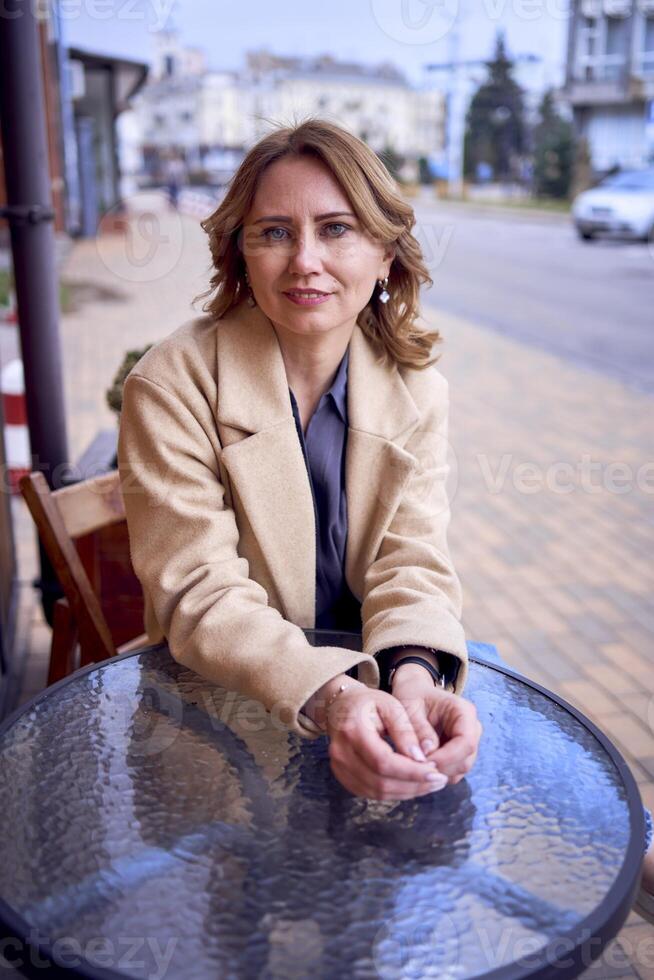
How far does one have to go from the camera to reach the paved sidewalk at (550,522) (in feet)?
10.3

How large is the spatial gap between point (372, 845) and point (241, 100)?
250 ft

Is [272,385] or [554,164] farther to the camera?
[554,164]

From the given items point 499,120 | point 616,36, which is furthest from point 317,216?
point 499,120

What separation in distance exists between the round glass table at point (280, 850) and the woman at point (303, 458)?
0.34 feet

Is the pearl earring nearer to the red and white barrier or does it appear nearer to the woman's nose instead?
the woman's nose

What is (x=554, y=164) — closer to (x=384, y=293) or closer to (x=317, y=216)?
(x=384, y=293)

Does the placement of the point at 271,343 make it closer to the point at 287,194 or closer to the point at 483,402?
the point at 287,194

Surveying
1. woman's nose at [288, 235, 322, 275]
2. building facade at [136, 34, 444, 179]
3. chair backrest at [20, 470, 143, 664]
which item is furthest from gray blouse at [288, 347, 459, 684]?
building facade at [136, 34, 444, 179]

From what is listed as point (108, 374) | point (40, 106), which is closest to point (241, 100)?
point (108, 374)

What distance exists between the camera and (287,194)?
1571 millimetres

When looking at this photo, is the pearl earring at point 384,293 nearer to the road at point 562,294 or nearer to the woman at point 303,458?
the woman at point 303,458

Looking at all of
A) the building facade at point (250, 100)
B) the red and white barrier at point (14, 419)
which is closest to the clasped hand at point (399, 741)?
the red and white barrier at point (14, 419)

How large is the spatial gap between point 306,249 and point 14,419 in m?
3.13

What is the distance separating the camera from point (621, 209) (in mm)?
17094
